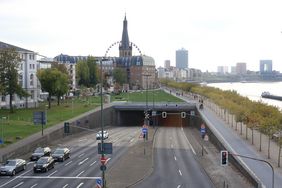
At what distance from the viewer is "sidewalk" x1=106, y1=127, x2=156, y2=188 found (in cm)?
4400

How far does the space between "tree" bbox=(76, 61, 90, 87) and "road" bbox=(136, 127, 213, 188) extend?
336 ft

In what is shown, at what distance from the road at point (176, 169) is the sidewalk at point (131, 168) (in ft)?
2.68

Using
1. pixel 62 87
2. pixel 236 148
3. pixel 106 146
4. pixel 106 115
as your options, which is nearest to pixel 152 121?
pixel 106 115

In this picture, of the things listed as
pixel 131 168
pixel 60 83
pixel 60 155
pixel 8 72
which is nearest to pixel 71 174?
pixel 131 168

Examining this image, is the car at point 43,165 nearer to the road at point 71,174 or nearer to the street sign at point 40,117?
the road at point 71,174

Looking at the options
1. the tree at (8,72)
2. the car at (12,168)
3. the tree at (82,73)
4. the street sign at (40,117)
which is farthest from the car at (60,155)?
the tree at (82,73)

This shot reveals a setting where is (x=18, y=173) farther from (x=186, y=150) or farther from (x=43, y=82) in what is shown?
(x=43, y=82)

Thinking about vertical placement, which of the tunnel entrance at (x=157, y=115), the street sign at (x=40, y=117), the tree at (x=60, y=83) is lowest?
the tunnel entrance at (x=157, y=115)

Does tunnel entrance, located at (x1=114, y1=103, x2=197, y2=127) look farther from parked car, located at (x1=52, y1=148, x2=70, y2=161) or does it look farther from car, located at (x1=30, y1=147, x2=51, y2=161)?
car, located at (x1=30, y1=147, x2=51, y2=161)

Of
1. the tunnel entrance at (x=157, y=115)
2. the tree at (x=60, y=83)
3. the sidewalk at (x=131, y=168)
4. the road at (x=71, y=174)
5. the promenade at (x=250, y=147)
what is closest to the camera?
the road at (x=71, y=174)

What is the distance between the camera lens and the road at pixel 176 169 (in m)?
43.7

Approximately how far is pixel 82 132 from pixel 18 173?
41.1m

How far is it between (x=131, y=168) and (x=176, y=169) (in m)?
4.87

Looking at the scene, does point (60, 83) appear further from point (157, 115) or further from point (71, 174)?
point (71, 174)
